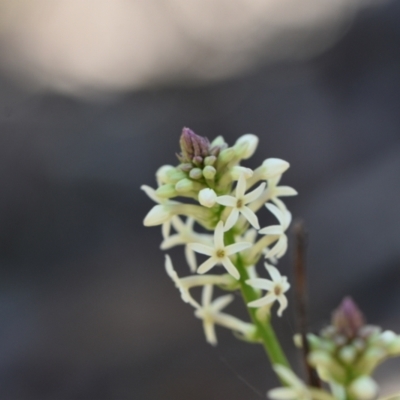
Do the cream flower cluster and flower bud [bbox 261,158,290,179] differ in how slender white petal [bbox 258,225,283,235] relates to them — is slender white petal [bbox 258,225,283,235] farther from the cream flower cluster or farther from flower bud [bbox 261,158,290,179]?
flower bud [bbox 261,158,290,179]

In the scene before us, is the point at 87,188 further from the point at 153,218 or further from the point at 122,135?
the point at 153,218

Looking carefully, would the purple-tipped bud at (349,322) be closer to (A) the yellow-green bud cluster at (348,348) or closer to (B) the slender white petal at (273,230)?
(A) the yellow-green bud cluster at (348,348)

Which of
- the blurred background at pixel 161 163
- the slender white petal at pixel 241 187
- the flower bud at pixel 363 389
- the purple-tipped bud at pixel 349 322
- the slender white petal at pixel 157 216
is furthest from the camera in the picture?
the blurred background at pixel 161 163

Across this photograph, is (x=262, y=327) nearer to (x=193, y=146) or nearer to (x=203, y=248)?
(x=203, y=248)

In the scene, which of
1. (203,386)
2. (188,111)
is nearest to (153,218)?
(203,386)

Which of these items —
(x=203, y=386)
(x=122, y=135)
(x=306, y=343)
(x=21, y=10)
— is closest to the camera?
(x=306, y=343)

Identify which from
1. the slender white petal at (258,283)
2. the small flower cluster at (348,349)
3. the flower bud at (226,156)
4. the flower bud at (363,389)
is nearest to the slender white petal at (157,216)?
the flower bud at (226,156)

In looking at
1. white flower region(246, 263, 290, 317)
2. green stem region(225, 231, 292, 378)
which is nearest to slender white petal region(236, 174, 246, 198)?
green stem region(225, 231, 292, 378)
